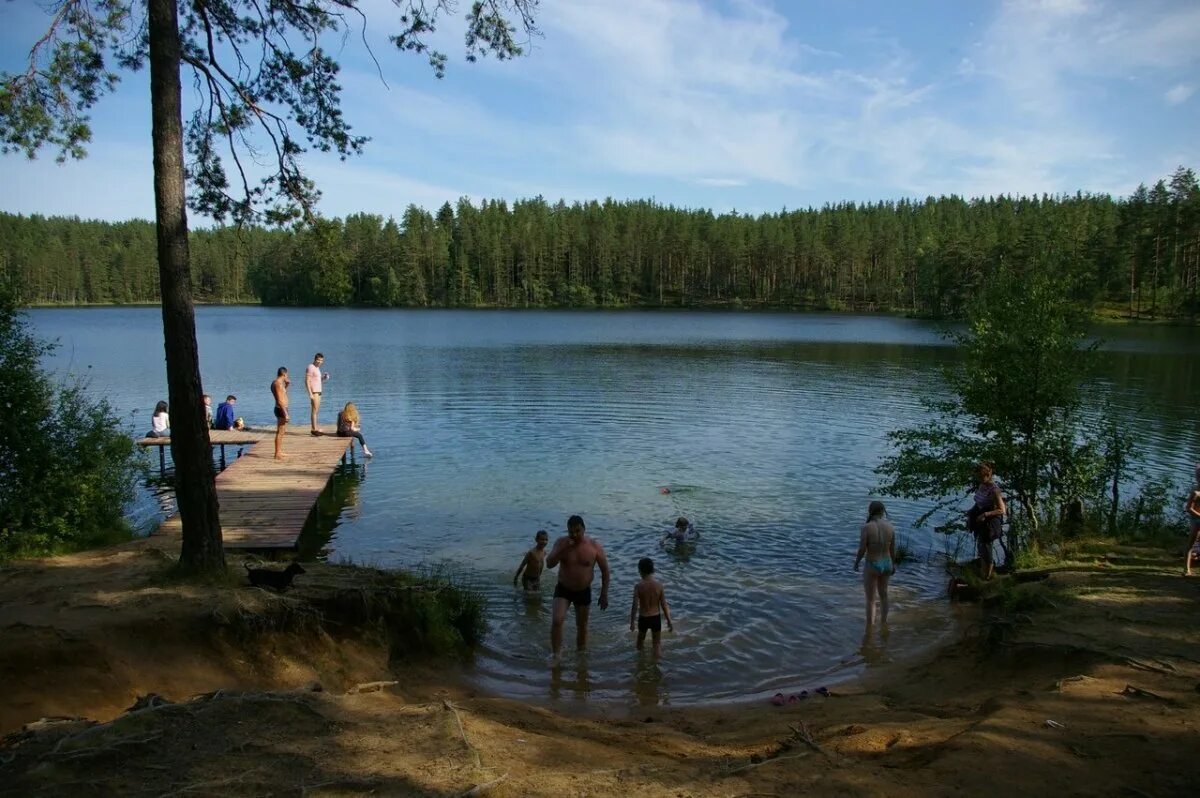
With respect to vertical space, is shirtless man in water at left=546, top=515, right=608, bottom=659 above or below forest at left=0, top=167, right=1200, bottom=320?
below

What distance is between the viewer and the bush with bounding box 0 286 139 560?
39.3ft

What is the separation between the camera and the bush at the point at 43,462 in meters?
12.0

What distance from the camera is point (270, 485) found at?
664 inches

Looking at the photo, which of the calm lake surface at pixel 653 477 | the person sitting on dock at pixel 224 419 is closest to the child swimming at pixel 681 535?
the calm lake surface at pixel 653 477

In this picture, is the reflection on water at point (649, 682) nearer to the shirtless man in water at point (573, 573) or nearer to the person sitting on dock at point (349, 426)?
the shirtless man in water at point (573, 573)

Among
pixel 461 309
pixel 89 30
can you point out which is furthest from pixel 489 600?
pixel 461 309

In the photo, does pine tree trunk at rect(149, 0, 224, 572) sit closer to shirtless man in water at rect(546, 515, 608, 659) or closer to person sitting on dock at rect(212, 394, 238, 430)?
shirtless man in water at rect(546, 515, 608, 659)

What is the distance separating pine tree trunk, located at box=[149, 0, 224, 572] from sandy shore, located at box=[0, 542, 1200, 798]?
1.32 metres

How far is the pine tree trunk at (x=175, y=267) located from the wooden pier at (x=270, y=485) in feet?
13.6

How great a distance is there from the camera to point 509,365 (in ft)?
150

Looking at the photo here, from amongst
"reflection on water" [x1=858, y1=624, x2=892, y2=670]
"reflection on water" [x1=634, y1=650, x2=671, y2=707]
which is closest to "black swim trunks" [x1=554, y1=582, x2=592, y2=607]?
"reflection on water" [x1=634, y1=650, x2=671, y2=707]

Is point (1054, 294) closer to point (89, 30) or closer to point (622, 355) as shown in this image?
point (89, 30)

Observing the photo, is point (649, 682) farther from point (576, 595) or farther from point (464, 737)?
point (464, 737)

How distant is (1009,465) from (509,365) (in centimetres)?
3477
